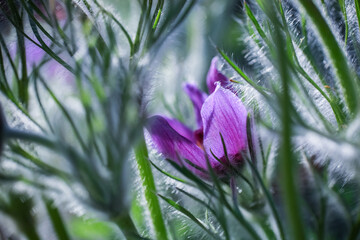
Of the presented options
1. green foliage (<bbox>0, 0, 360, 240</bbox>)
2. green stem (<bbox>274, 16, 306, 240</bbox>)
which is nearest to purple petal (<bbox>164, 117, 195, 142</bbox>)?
green foliage (<bbox>0, 0, 360, 240</bbox>)

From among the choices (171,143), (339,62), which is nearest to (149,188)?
(171,143)

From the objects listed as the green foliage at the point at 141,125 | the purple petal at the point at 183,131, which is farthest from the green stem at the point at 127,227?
the purple petal at the point at 183,131

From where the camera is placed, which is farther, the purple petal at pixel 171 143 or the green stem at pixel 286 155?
the purple petal at pixel 171 143

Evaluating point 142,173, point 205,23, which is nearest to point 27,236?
point 142,173

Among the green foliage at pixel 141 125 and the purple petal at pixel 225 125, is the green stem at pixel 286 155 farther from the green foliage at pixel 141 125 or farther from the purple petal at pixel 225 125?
the purple petal at pixel 225 125

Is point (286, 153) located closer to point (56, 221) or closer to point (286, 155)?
point (286, 155)

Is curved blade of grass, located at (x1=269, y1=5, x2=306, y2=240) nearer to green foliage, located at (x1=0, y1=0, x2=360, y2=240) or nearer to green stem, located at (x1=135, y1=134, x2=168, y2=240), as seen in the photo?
green foliage, located at (x1=0, y1=0, x2=360, y2=240)
